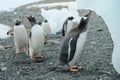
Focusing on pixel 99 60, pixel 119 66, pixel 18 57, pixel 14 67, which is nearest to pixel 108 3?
pixel 119 66

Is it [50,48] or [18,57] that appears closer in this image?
[18,57]

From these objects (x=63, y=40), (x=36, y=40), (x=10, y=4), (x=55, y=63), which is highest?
(x=10, y=4)

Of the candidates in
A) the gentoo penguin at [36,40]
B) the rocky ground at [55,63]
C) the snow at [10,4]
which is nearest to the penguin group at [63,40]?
the gentoo penguin at [36,40]

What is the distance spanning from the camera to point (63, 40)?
5.45 m

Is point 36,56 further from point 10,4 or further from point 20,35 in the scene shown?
point 10,4

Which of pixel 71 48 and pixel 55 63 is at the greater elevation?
pixel 71 48

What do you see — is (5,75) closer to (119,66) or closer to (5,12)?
(119,66)

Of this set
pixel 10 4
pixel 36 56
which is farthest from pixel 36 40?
pixel 10 4

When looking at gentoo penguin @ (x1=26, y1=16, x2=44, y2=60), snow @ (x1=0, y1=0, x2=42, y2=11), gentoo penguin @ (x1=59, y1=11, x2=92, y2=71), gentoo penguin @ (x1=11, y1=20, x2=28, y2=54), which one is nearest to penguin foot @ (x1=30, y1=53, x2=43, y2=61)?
gentoo penguin @ (x1=26, y1=16, x2=44, y2=60)

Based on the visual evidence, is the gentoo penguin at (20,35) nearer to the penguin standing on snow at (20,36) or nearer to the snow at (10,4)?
the penguin standing on snow at (20,36)

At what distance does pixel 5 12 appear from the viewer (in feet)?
47.3

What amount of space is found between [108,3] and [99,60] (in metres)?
1.73

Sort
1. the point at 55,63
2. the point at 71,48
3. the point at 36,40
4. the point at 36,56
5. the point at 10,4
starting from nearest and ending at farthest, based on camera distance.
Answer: the point at 71,48 < the point at 55,63 < the point at 36,56 < the point at 36,40 < the point at 10,4

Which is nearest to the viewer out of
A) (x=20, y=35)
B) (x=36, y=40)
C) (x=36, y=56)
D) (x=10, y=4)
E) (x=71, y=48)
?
(x=71, y=48)
